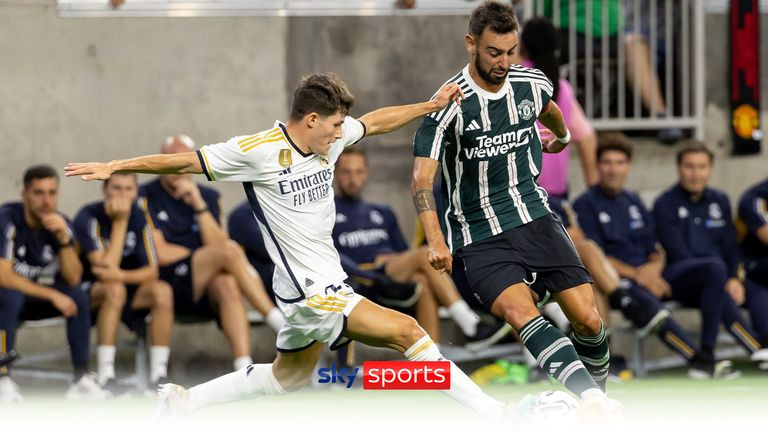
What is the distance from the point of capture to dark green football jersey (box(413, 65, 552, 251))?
6418 millimetres

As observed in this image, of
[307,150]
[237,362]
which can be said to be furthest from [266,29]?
[307,150]

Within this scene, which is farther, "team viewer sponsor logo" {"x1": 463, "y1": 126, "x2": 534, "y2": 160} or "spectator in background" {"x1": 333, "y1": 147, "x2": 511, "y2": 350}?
"spectator in background" {"x1": 333, "y1": 147, "x2": 511, "y2": 350}

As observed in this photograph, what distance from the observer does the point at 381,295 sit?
916cm

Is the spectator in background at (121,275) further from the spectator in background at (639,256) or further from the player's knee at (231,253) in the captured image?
the spectator in background at (639,256)

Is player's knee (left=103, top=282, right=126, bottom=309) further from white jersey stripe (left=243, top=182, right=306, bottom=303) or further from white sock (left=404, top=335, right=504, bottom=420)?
white sock (left=404, top=335, right=504, bottom=420)

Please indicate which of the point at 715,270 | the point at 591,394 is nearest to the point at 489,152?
the point at 591,394

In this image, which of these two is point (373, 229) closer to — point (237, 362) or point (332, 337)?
point (237, 362)

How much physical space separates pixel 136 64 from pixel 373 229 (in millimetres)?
2133

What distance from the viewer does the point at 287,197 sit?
6281 mm

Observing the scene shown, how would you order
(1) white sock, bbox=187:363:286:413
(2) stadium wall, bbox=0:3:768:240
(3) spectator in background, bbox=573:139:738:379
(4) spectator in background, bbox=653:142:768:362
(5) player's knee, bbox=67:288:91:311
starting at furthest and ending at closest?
(2) stadium wall, bbox=0:3:768:240 → (4) spectator in background, bbox=653:142:768:362 → (3) spectator in background, bbox=573:139:738:379 → (5) player's knee, bbox=67:288:91:311 → (1) white sock, bbox=187:363:286:413

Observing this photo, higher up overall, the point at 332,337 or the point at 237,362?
the point at 332,337

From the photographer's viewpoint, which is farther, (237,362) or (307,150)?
(237,362)

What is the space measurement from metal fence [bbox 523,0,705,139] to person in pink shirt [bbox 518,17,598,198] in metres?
0.92

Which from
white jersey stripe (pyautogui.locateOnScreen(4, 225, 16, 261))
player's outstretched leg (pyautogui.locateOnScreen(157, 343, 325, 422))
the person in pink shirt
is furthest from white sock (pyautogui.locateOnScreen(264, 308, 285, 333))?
player's outstretched leg (pyautogui.locateOnScreen(157, 343, 325, 422))
